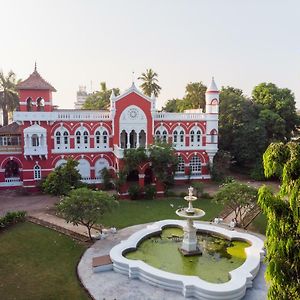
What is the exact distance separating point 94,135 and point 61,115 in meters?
3.76

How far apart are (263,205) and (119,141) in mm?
26370

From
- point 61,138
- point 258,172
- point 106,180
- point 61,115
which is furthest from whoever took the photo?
point 258,172

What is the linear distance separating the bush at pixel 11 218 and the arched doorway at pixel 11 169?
37.8 feet

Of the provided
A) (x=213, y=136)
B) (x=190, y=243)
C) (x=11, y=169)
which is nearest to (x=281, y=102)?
(x=213, y=136)

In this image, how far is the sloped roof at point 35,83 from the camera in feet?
104

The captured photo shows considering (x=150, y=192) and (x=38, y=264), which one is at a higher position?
(x=150, y=192)

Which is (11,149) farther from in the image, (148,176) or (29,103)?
(148,176)

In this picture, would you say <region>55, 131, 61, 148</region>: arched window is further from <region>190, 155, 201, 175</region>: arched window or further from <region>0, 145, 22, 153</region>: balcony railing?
<region>190, 155, 201, 175</region>: arched window

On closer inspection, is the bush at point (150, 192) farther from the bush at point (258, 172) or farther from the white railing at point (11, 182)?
the bush at point (258, 172)

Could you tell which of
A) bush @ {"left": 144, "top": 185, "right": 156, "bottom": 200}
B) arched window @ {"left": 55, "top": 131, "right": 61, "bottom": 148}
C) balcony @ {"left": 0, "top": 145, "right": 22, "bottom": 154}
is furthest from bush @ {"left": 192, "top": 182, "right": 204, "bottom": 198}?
balcony @ {"left": 0, "top": 145, "right": 22, "bottom": 154}

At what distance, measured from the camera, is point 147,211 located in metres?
26.2

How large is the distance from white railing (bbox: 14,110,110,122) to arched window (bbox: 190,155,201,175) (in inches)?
406

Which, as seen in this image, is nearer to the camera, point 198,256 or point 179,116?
point 198,256

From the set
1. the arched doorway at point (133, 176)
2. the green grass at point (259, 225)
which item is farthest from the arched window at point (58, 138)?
the green grass at point (259, 225)
